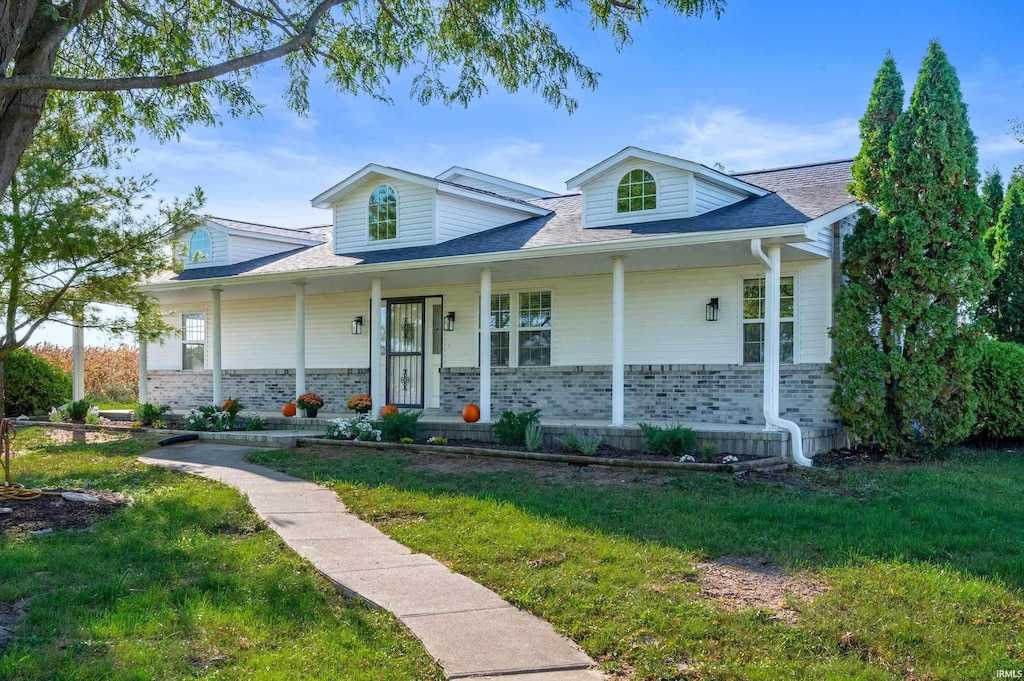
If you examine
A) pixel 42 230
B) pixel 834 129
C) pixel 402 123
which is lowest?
pixel 42 230

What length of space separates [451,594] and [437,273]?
9.20 metres

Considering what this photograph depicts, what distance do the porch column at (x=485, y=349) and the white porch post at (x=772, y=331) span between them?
4.23m

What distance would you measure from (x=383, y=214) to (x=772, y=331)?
781cm

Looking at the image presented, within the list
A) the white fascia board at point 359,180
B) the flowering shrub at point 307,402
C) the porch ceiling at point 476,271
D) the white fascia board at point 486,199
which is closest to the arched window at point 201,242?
the porch ceiling at point 476,271

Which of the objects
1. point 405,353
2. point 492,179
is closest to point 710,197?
point 405,353

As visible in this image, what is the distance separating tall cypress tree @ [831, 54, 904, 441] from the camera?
11289mm

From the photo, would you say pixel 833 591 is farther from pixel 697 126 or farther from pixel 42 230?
pixel 697 126

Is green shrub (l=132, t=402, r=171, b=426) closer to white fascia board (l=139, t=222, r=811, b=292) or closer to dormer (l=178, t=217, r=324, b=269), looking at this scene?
white fascia board (l=139, t=222, r=811, b=292)

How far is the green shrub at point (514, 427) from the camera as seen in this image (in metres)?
11.7

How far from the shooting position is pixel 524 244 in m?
13.0

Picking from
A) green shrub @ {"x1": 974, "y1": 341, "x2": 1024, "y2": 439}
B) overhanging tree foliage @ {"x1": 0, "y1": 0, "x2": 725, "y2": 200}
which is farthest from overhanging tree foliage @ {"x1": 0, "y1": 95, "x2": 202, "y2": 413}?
green shrub @ {"x1": 974, "y1": 341, "x2": 1024, "y2": 439}

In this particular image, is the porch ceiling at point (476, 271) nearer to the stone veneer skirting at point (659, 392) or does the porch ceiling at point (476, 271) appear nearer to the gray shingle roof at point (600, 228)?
the gray shingle roof at point (600, 228)

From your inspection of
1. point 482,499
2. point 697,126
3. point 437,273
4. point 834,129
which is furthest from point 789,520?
point 834,129

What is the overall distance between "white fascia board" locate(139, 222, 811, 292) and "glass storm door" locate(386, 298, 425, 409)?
204 cm
